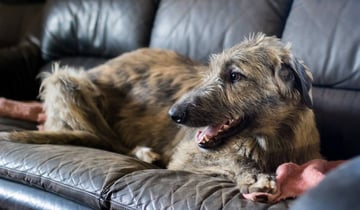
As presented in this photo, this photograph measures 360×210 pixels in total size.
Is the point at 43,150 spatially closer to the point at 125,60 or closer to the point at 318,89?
the point at 125,60

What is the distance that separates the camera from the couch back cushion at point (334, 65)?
7.48 feet

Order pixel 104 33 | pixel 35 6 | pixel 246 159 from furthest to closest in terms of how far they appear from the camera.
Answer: pixel 35 6, pixel 104 33, pixel 246 159

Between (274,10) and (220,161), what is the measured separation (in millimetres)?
912

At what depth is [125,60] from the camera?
2.68 m

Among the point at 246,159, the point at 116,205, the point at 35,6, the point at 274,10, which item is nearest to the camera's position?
the point at 116,205

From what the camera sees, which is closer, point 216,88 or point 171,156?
point 216,88

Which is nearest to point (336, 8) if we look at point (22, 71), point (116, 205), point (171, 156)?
point (171, 156)

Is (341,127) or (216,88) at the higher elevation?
(216,88)

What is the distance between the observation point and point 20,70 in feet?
11.1

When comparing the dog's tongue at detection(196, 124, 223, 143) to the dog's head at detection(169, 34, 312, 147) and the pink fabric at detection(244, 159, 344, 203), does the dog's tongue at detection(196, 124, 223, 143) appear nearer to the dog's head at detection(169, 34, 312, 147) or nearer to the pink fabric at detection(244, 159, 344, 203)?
the dog's head at detection(169, 34, 312, 147)

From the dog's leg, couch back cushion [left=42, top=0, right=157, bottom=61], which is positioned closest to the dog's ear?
the dog's leg

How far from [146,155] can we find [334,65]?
2.75 ft

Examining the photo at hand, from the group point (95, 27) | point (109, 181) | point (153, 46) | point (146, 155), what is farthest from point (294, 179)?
point (95, 27)

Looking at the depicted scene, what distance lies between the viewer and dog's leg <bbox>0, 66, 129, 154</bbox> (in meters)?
2.31
